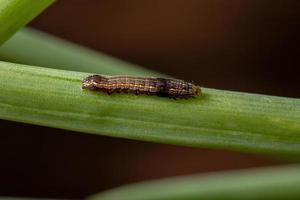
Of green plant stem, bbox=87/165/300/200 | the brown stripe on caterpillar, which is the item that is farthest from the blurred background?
the brown stripe on caterpillar

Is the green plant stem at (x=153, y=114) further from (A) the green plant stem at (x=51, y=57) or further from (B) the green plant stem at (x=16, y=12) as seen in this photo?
(A) the green plant stem at (x=51, y=57)

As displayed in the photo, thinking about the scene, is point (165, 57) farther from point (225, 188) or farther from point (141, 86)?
point (141, 86)

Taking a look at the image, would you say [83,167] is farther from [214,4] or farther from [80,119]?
[80,119]

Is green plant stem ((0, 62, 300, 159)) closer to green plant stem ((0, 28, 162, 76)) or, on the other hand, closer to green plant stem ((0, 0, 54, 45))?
green plant stem ((0, 0, 54, 45))

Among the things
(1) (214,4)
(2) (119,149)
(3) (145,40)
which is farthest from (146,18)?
(2) (119,149)

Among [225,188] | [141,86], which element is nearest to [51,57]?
[141,86]

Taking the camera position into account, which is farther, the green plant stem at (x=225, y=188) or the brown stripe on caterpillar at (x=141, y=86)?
the green plant stem at (x=225, y=188)

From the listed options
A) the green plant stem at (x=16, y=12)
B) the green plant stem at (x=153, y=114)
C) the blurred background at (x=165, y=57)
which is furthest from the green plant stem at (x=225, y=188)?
the blurred background at (x=165, y=57)
